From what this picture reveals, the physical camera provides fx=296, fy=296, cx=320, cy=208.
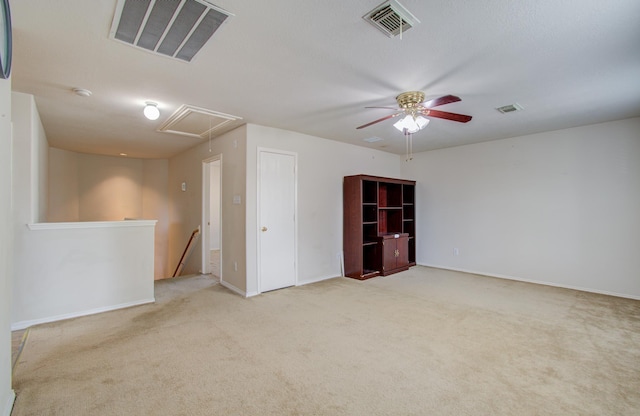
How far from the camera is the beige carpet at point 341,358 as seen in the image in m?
1.89

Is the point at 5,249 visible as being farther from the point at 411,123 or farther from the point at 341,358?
the point at 411,123

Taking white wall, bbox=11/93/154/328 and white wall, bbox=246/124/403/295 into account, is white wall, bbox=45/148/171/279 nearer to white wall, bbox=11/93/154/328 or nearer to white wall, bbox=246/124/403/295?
white wall, bbox=11/93/154/328

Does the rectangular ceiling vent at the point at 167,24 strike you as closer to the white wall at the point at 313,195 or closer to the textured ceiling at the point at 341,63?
the textured ceiling at the point at 341,63

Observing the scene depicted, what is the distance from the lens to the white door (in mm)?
4297

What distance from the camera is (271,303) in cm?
382

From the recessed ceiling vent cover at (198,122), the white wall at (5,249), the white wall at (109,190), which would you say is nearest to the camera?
the white wall at (5,249)

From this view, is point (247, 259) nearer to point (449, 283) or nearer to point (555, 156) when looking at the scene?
point (449, 283)

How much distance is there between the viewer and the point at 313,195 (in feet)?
16.3

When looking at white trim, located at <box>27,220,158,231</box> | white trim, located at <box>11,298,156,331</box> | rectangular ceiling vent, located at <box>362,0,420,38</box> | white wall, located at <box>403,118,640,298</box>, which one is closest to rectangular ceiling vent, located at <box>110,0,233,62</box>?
rectangular ceiling vent, located at <box>362,0,420,38</box>

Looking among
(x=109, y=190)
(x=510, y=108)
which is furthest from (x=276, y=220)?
(x=109, y=190)

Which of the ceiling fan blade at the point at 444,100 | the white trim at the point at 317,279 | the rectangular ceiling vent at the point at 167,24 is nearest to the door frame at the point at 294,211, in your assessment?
the white trim at the point at 317,279

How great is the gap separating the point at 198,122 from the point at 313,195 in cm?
205

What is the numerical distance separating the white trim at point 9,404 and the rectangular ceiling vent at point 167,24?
239 centimetres

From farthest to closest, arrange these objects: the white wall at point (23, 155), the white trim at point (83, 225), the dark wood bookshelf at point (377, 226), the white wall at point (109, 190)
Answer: the white wall at point (109, 190), the dark wood bookshelf at point (377, 226), the white trim at point (83, 225), the white wall at point (23, 155)
